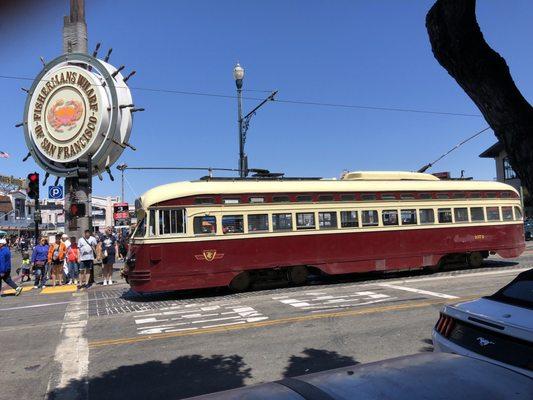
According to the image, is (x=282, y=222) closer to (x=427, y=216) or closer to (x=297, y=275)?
(x=297, y=275)

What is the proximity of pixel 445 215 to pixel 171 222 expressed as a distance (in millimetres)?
8789

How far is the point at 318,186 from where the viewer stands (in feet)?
46.1

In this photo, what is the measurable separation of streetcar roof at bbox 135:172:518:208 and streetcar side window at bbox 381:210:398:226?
67 cm

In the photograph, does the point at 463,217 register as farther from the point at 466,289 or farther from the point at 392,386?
the point at 392,386

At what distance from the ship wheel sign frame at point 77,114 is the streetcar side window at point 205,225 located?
8414mm

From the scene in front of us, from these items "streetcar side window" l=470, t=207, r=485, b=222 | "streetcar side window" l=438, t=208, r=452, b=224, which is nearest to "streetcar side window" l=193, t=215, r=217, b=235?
"streetcar side window" l=438, t=208, r=452, b=224

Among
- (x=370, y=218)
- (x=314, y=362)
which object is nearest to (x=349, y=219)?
(x=370, y=218)

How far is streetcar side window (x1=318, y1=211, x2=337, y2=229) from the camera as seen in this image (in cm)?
1395

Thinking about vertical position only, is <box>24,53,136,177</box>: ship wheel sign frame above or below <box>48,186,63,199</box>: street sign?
above

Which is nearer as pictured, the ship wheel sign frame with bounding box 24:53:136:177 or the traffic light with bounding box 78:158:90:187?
the traffic light with bounding box 78:158:90:187

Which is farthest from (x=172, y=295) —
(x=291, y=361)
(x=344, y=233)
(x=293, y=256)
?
(x=291, y=361)

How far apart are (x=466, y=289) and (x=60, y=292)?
444 inches

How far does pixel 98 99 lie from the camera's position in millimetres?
19047

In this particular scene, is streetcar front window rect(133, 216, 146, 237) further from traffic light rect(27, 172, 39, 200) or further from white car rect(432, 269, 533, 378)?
white car rect(432, 269, 533, 378)
